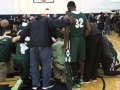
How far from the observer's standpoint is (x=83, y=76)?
5789mm

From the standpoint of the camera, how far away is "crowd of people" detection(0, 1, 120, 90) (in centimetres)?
522

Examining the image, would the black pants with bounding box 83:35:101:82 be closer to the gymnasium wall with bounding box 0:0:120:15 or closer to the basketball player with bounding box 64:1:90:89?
the basketball player with bounding box 64:1:90:89

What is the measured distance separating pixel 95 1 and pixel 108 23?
7.11 metres

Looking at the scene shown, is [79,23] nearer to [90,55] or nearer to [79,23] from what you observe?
[79,23]

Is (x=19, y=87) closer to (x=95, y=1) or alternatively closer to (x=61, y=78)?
(x=61, y=78)

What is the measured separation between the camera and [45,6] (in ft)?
30.2

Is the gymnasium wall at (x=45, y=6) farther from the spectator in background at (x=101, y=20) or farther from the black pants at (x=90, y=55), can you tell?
the spectator in background at (x=101, y=20)

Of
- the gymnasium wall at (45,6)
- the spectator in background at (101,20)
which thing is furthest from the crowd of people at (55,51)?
the spectator in background at (101,20)

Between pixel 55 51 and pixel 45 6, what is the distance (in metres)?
3.89

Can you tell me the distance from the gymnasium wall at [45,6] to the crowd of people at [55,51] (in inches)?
120

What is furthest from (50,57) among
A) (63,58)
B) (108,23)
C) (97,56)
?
(108,23)

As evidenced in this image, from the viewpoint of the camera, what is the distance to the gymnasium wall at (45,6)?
910 centimetres

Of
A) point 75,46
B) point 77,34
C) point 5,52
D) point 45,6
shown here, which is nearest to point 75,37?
point 77,34

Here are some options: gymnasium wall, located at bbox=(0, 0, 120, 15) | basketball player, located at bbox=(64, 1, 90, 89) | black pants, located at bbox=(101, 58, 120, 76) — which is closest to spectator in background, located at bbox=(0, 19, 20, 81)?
basketball player, located at bbox=(64, 1, 90, 89)
